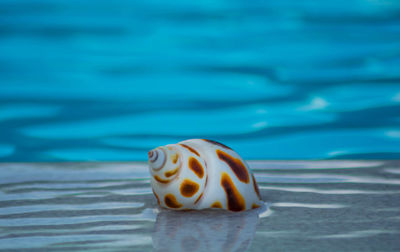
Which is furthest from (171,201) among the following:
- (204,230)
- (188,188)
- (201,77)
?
(201,77)

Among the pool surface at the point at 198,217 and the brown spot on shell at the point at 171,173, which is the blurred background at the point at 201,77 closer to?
the pool surface at the point at 198,217

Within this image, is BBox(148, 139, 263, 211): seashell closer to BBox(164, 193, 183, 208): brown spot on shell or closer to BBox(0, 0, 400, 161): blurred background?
BBox(164, 193, 183, 208): brown spot on shell

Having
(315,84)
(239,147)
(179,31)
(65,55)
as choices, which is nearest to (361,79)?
A: (315,84)

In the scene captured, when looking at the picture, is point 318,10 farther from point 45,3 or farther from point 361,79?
point 45,3

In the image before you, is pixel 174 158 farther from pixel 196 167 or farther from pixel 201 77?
pixel 201 77

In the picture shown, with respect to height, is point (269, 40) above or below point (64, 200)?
above

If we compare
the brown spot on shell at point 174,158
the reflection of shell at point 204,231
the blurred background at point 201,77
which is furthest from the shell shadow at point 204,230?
the blurred background at point 201,77

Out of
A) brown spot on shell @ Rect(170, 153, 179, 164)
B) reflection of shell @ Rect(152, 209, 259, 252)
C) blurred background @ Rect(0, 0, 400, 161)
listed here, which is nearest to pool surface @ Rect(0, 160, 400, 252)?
reflection of shell @ Rect(152, 209, 259, 252)
